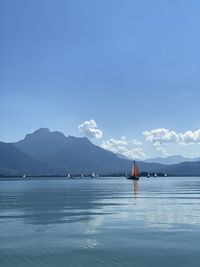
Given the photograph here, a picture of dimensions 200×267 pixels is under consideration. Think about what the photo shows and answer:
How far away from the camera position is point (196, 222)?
56.6m

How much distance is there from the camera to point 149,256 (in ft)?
119

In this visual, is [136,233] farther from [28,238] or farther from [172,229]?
[28,238]

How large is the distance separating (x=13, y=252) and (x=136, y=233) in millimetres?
15298

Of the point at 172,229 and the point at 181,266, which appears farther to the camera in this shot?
the point at 172,229

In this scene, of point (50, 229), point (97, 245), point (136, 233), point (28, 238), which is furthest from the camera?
point (50, 229)

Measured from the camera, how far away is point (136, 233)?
4791 cm

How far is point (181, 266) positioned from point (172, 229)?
1862cm

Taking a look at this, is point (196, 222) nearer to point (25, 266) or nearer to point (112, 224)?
point (112, 224)

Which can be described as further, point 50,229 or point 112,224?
point 112,224

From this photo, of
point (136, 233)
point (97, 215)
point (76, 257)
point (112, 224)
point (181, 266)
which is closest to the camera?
point (181, 266)

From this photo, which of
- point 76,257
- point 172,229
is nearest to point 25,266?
point 76,257

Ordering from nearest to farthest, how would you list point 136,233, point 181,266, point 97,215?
point 181,266 < point 136,233 < point 97,215

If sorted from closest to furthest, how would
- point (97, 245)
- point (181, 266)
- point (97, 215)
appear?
point (181, 266), point (97, 245), point (97, 215)

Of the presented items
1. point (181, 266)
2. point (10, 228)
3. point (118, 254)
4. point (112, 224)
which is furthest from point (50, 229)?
point (181, 266)
